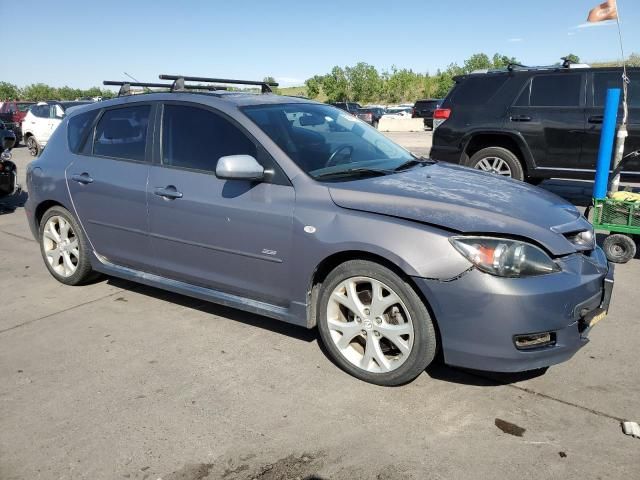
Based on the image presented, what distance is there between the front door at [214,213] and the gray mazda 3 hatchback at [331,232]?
0.4 inches

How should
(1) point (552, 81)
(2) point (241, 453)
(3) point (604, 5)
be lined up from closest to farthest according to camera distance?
1. (2) point (241, 453)
2. (3) point (604, 5)
3. (1) point (552, 81)

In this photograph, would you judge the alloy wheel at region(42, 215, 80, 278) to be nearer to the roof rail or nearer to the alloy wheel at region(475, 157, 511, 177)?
the roof rail

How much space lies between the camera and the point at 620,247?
577 cm

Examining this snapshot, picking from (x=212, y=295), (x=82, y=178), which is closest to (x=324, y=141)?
(x=212, y=295)

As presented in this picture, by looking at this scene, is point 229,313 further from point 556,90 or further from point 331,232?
point 556,90

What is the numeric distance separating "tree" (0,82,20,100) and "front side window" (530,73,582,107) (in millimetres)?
90175

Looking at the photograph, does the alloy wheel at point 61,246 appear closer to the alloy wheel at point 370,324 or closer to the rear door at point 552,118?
the alloy wheel at point 370,324

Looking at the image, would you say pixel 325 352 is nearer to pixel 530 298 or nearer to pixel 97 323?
pixel 530 298

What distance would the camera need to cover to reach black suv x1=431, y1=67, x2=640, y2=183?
7.80 meters

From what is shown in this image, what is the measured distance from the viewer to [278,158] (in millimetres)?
3699

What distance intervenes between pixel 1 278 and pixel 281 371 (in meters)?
3.56

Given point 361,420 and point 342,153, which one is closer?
point 361,420

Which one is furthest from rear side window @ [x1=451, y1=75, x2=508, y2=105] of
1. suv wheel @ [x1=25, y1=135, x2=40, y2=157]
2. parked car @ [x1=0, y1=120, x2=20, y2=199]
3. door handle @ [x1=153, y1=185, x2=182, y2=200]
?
suv wheel @ [x1=25, y1=135, x2=40, y2=157]

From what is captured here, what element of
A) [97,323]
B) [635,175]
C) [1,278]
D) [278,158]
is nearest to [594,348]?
[278,158]
